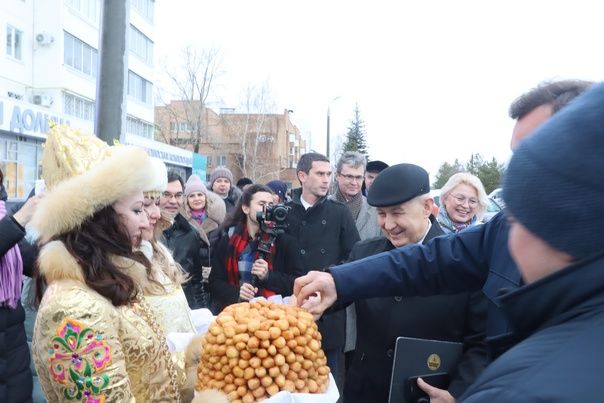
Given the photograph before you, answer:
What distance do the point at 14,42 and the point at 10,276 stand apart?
84.7 ft

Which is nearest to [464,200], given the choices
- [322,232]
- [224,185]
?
[322,232]

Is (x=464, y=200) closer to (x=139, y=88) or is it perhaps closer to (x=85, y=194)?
(x=85, y=194)

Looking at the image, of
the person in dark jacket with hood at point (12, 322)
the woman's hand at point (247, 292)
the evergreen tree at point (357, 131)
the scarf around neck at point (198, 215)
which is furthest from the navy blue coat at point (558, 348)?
the evergreen tree at point (357, 131)

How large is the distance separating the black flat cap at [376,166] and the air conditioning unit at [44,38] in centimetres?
2450

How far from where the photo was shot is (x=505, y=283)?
6.14 ft

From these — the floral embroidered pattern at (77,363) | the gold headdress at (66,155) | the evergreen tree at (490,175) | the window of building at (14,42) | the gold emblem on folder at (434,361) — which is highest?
the window of building at (14,42)

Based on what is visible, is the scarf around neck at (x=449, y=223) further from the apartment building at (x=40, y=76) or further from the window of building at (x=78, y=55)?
the window of building at (x=78, y=55)

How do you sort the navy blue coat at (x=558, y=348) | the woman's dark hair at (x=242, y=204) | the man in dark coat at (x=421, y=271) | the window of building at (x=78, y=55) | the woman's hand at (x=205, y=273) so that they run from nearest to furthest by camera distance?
1. the navy blue coat at (x=558, y=348)
2. the man in dark coat at (x=421, y=271)
3. the woman's dark hair at (x=242, y=204)
4. the woman's hand at (x=205, y=273)
5. the window of building at (x=78, y=55)

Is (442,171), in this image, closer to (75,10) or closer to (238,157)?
(238,157)

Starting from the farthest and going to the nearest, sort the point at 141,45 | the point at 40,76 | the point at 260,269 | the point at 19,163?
the point at 141,45 < the point at 40,76 < the point at 19,163 < the point at 260,269

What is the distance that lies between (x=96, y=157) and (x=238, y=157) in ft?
175

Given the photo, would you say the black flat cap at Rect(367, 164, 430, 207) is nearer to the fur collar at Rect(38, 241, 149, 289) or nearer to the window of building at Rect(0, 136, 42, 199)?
the fur collar at Rect(38, 241, 149, 289)

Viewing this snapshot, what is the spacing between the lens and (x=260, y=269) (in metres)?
4.09

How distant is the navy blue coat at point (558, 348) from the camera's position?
2.73 feet
